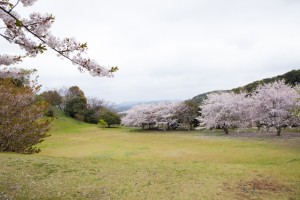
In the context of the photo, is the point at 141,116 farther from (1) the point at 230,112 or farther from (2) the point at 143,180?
(2) the point at 143,180

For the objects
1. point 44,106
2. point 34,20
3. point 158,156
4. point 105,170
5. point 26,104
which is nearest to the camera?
point 34,20

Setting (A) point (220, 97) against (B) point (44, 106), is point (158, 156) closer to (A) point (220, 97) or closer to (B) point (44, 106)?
(B) point (44, 106)

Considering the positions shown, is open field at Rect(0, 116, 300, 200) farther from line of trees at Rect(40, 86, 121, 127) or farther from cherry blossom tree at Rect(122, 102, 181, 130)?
line of trees at Rect(40, 86, 121, 127)

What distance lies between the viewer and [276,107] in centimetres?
2538

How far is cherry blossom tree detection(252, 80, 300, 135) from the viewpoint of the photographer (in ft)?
81.6

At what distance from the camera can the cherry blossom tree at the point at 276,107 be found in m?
24.9

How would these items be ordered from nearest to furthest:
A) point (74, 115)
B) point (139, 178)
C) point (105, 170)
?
point (139, 178) < point (105, 170) < point (74, 115)

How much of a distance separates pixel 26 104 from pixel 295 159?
1485 cm

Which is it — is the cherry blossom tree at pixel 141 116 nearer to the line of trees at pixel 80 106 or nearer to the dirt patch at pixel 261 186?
the line of trees at pixel 80 106

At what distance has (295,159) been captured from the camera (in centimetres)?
1377

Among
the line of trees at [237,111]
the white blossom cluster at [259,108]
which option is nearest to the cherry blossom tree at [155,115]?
the line of trees at [237,111]

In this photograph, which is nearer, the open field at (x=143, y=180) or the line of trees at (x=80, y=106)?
the open field at (x=143, y=180)

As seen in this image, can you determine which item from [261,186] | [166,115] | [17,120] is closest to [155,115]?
[166,115]

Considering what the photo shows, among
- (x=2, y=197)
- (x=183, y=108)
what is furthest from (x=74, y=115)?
(x=2, y=197)
